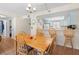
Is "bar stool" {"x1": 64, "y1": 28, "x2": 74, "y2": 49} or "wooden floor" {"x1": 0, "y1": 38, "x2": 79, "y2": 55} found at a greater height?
"bar stool" {"x1": 64, "y1": 28, "x2": 74, "y2": 49}

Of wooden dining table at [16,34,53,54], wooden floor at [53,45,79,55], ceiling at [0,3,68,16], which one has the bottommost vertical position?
wooden floor at [53,45,79,55]

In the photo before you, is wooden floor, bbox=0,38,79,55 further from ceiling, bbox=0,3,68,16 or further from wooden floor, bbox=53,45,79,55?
ceiling, bbox=0,3,68,16

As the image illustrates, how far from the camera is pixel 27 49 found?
1.86 meters

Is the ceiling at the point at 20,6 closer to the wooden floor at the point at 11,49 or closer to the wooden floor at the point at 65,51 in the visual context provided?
the wooden floor at the point at 11,49

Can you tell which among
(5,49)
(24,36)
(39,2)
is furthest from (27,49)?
(39,2)

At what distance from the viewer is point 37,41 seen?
72.2 inches

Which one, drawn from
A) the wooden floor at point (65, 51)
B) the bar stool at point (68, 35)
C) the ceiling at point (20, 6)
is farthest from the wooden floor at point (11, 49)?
the ceiling at point (20, 6)

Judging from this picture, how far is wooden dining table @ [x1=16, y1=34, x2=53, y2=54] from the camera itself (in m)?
1.83

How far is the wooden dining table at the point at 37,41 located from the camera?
72.2 inches

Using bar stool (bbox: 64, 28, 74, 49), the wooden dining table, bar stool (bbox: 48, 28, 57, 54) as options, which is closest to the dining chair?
the wooden dining table

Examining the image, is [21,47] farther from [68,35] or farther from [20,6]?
[68,35]

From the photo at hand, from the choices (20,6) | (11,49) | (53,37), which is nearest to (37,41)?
(53,37)
